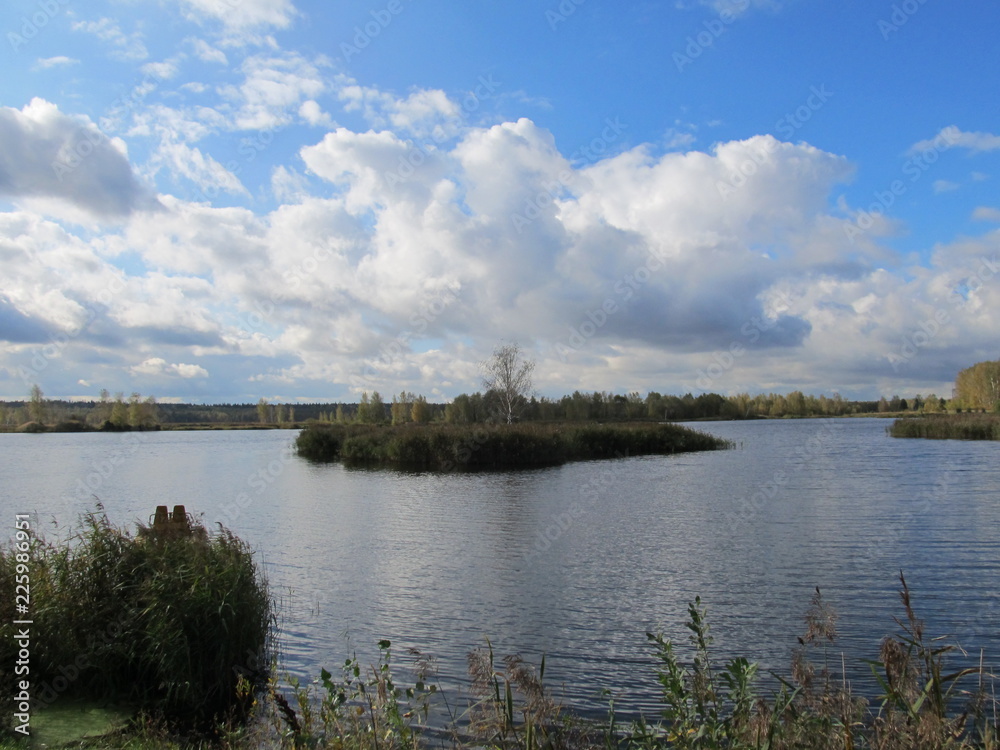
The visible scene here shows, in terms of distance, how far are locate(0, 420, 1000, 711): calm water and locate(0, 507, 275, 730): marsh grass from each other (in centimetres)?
138

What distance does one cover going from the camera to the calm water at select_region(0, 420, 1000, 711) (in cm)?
952

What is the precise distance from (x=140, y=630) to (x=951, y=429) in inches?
2575

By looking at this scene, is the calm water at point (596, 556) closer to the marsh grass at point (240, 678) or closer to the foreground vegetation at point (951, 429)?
the marsh grass at point (240, 678)

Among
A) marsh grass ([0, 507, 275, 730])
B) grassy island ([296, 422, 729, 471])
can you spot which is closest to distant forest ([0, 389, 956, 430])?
grassy island ([296, 422, 729, 471])

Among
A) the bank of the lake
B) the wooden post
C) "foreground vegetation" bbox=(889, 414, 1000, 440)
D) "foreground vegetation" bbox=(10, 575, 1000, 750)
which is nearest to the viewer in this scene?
"foreground vegetation" bbox=(10, 575, 1000, 750)

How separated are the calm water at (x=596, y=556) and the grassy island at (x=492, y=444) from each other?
885cm

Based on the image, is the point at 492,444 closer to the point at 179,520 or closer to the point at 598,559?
the point at 598,559

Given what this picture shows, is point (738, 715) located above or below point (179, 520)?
below

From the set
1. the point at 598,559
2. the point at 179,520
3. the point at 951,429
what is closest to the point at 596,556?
the point at 598,559

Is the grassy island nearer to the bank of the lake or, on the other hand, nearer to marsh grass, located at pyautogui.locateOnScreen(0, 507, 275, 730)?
the bank of the lake

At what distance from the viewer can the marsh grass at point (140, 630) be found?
7.28 meters

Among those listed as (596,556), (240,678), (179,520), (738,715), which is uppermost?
(179,520)

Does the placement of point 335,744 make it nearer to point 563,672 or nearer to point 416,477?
point 563,672

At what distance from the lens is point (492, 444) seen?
41344 mm
